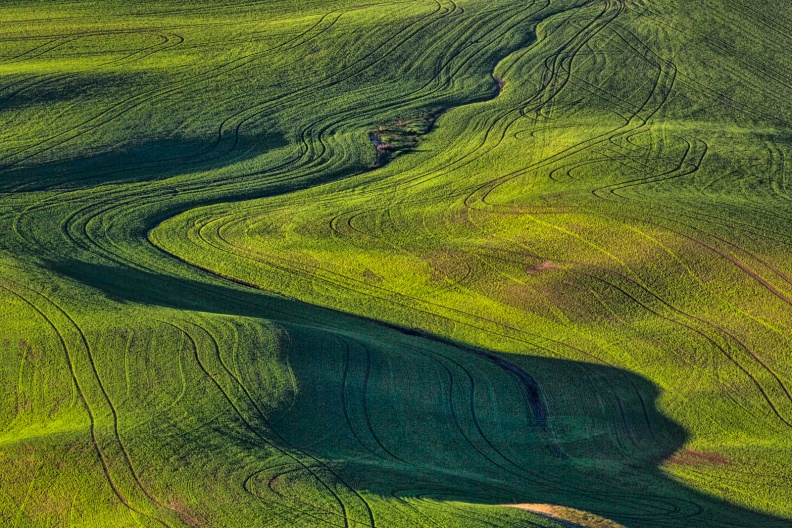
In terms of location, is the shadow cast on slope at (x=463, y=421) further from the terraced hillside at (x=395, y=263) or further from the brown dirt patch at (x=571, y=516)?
the brown dirt patch at (x=571, y=516)

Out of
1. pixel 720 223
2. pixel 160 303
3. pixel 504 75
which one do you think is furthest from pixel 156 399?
pixel 504 75

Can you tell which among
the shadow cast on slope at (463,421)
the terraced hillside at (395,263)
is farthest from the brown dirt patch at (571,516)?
the shadow cast on slope at (463,421)

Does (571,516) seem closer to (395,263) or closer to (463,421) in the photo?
(463,421)

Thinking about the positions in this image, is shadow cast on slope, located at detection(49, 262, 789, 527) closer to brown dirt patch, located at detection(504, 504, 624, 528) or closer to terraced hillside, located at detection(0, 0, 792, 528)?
terraced hillside, located at detection(0, 0, 792, 528)


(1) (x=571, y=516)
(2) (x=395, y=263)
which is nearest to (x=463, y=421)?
(1) (x=571, y=516)

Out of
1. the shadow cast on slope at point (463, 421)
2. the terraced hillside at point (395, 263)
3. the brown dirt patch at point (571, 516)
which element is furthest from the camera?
the shadow cast on slope at point (463, 421)

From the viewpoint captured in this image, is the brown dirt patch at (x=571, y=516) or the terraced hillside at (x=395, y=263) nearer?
the brown dirt patch at (x=571, y=516)

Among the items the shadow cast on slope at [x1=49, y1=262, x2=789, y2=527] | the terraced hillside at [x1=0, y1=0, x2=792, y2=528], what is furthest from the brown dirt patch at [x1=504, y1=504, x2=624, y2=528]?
the shadow cast on slope at [x1=49, y1=262, x2=789, y2=527]

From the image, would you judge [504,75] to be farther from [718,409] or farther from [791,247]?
[718,409]
